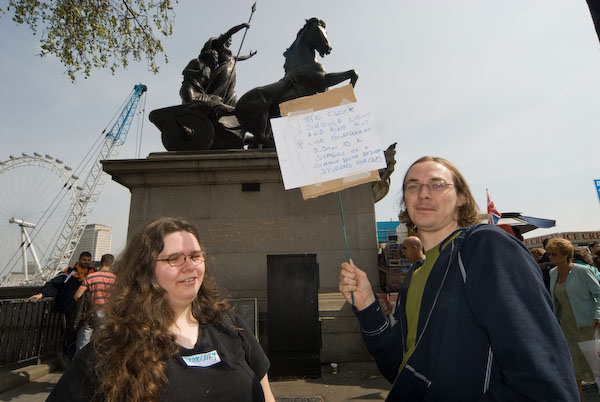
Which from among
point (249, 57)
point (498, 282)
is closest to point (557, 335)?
point (498, 282)

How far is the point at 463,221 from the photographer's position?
178cm

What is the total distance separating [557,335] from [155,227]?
5.92 feet

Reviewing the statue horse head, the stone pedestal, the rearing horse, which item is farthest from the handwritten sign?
the statue horse head

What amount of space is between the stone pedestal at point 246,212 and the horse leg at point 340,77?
2328 mm

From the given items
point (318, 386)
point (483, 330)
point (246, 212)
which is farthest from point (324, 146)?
point (246, 212)

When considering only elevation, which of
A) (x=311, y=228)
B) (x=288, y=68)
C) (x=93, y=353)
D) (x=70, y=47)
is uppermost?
(x=70, y=47)

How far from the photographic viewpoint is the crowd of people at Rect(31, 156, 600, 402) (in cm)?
110

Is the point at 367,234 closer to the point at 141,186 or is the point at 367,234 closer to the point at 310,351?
the point at 310,351

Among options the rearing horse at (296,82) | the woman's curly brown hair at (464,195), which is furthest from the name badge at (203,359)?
the rearing horse at (296,82)

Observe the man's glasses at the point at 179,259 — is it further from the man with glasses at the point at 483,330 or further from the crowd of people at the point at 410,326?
the man with glasses at the point at 483,330

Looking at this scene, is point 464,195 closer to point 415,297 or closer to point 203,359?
point 415,297

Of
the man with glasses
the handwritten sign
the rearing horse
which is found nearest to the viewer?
the man with glasses

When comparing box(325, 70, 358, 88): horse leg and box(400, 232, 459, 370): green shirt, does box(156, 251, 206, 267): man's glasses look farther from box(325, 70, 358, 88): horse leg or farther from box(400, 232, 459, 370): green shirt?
box(325, 70, 358, 88): horse leg

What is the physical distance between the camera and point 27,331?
5805mm
